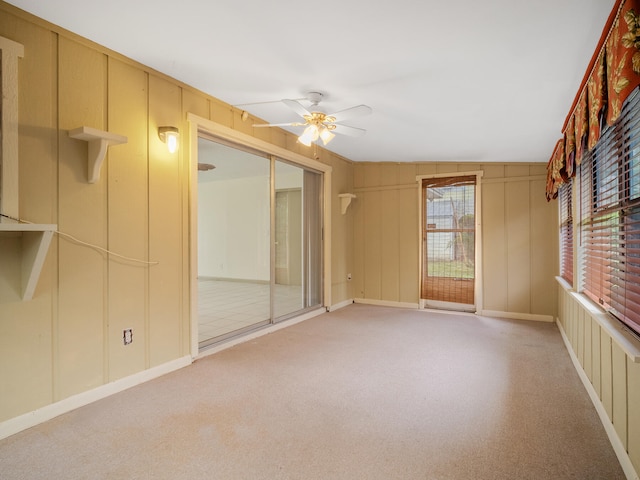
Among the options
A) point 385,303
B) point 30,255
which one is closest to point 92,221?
point 30,255

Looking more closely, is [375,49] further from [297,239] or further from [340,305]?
[340,305]

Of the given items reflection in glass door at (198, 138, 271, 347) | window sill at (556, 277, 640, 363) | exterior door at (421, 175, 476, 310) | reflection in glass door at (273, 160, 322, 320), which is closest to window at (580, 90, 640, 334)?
window sill at (556, 277, 640, 363)

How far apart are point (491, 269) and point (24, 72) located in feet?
17.0

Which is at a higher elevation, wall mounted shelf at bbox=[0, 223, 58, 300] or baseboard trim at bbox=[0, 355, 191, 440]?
wall mounted shelf at bbox=[0, 223, 58, 300]

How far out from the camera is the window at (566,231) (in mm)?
3775

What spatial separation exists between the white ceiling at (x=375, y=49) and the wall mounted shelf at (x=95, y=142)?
24.9 inches

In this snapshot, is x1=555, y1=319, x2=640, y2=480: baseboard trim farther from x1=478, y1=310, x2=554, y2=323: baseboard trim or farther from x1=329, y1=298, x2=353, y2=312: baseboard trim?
x1=329, y1=298, x2=353, y2=312: baseboard trim

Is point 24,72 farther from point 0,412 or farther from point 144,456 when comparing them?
point 144,456

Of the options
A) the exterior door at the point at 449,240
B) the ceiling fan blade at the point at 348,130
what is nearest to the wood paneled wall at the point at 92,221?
the ceiling fan blade at the point at 348,130

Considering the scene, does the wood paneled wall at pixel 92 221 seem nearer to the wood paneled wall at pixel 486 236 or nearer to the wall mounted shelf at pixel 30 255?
the wall mounted shelf at pixel 30 255

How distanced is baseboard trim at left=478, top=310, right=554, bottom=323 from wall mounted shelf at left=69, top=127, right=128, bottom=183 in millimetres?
4765

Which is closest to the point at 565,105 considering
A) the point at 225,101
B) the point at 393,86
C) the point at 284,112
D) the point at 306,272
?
the point at 393,86

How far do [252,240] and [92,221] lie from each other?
16.5ft

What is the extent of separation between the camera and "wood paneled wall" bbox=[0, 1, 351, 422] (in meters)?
2.09
